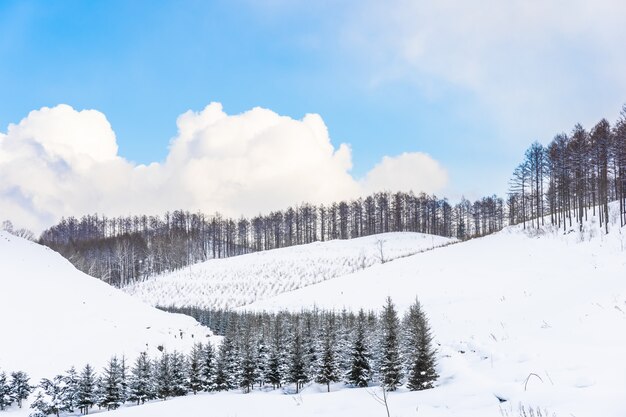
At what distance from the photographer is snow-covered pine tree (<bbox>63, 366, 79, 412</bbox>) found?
1912cm

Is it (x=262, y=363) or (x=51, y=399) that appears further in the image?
(x=262, y=363)

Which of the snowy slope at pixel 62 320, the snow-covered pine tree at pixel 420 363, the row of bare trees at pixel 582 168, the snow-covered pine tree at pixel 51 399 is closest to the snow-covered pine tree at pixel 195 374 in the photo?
→ the snow-covered pine tree at pixel 51 399

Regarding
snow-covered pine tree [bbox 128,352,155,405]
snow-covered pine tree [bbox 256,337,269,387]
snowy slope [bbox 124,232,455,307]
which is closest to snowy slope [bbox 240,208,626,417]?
snow-covered pine tree [bbox 256,337,269,387]

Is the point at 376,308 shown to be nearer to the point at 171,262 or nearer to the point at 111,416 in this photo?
the point at 111,416

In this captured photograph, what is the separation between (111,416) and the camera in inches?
540

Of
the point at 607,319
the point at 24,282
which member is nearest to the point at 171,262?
the point at 24,282

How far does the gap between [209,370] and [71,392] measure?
23.2 feet

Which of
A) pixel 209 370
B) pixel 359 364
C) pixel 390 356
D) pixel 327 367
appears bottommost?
pixel 209 370

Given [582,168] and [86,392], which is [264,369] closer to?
[86,392]

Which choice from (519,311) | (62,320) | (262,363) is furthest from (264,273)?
(519,311)

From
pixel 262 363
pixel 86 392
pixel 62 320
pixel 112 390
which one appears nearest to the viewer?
pixel 86 392

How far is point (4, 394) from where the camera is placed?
1884 centimetres

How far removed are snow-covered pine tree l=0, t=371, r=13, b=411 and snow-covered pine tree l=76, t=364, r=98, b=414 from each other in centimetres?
297

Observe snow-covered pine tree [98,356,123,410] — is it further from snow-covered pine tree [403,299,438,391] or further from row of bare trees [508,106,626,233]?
row of bare trees [508,106,626,233]
